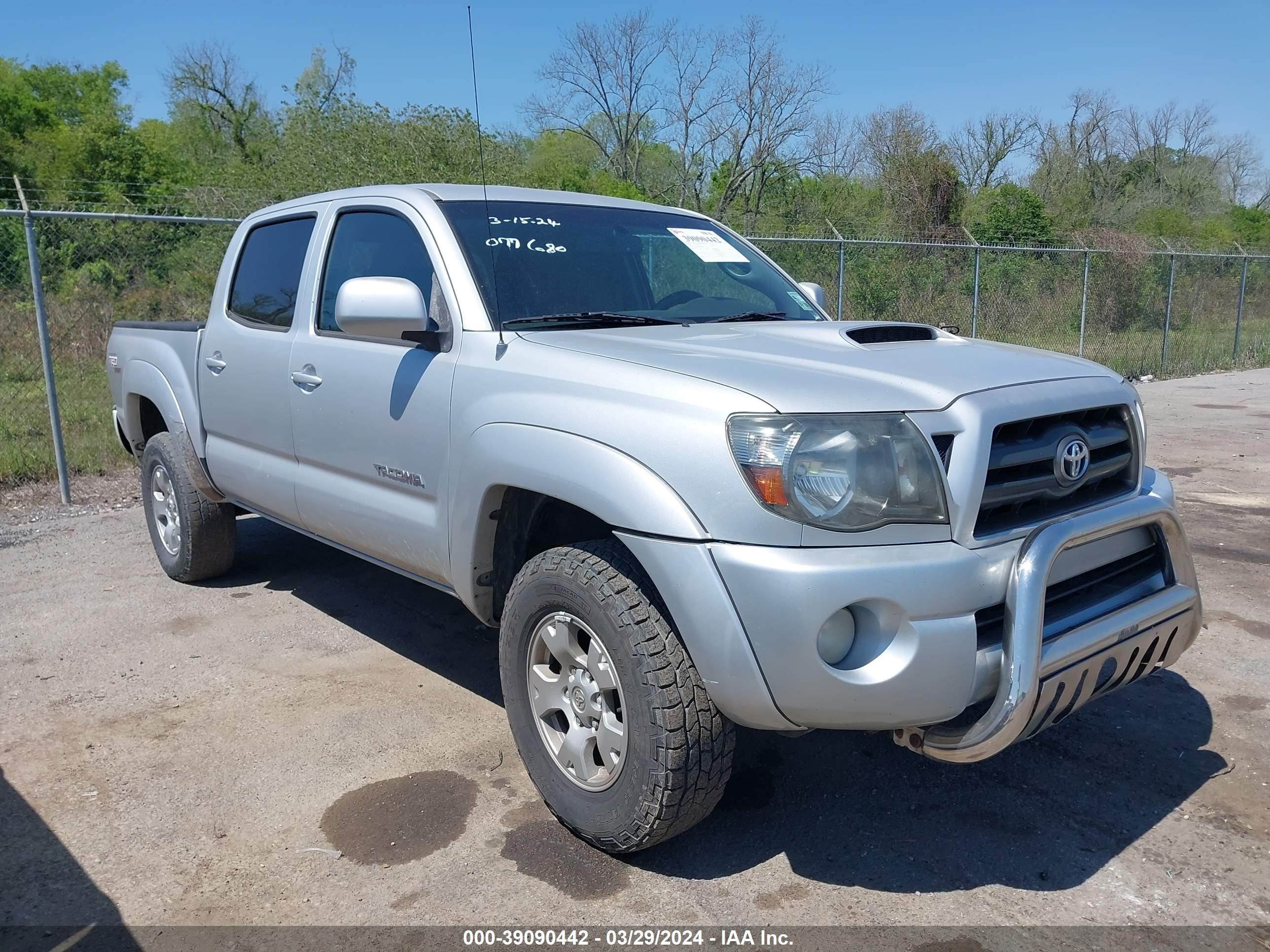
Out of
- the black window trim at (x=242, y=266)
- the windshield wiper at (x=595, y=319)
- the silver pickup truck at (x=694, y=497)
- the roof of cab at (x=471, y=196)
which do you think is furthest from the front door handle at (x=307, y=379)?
the windshield wiper at (x=595, y=319)

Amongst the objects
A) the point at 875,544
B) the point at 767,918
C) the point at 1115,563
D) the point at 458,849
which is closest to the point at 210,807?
the point at 458,849

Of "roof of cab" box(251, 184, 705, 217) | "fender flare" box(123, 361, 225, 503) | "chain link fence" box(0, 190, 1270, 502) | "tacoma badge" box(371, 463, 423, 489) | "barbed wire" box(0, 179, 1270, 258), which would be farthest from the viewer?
"barbed wire" box(0, 179, 1270, 258)

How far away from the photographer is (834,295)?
→ 14523 millimetres

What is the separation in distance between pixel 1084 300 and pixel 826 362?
1390 centimetres

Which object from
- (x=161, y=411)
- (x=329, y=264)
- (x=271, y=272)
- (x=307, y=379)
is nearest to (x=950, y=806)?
(x=307, y=379)

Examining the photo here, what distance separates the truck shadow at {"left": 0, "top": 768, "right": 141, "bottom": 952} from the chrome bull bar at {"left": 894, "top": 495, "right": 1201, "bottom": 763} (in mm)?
2178

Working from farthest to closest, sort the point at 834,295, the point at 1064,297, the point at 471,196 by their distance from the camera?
the point at 1064,297 < the point at 834,295 < the point at 471,196

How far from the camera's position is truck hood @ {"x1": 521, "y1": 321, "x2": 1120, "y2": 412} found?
2.60 meters

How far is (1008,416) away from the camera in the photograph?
2.66 meters

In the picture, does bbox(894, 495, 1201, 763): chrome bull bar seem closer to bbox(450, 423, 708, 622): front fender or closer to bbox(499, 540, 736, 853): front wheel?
bbox(499, 540, 736, 853): front wheel

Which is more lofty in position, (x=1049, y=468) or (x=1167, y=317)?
(x=1049, y=468)

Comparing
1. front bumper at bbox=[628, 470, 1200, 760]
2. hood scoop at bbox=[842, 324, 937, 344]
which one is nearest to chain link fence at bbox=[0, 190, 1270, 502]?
hood scoop at bbox=[842, 324, 937, 344]

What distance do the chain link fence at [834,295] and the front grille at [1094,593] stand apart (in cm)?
641

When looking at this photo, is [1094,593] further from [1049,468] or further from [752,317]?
[752,317]
